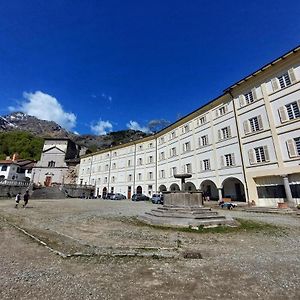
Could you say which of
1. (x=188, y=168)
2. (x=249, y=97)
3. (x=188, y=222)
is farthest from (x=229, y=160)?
(x=188, y=222)

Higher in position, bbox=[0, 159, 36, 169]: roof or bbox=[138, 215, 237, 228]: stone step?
bbox=[0, 159, 36, 169]: roof

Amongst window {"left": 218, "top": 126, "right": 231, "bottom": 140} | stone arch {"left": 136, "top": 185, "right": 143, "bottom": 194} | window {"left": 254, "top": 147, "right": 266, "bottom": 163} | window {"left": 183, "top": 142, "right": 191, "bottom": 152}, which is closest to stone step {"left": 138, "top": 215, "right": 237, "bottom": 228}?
window {"left": 254, "top": 147, "right": 266, "bottom": 163}

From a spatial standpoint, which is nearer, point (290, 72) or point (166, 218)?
point (166, 218)

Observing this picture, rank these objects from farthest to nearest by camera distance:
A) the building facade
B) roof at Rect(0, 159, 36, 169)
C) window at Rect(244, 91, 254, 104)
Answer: the building facade → roof at Rect(0, 159, 36, 169) → window at Rect(244, 91, 254, 104)

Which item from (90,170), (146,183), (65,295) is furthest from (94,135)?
(65,295)

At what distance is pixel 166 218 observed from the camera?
1044 centimetres

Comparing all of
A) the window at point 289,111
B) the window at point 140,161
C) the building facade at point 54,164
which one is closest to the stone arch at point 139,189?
the window at point 140,161

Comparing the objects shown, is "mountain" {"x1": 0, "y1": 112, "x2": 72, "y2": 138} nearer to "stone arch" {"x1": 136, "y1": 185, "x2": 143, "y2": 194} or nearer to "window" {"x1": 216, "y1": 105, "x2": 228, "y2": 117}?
"stone arch" {"x1": 136, "y1": 185, "x2": 143, "y2": 194}

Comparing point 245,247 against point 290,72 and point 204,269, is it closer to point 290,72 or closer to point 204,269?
point 204,269

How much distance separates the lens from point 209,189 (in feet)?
96.9

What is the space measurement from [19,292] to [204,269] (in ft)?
12.3

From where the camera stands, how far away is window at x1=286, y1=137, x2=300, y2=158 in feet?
58.9

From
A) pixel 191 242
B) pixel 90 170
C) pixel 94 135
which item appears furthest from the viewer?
pixel 94 135

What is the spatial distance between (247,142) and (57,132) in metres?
125
